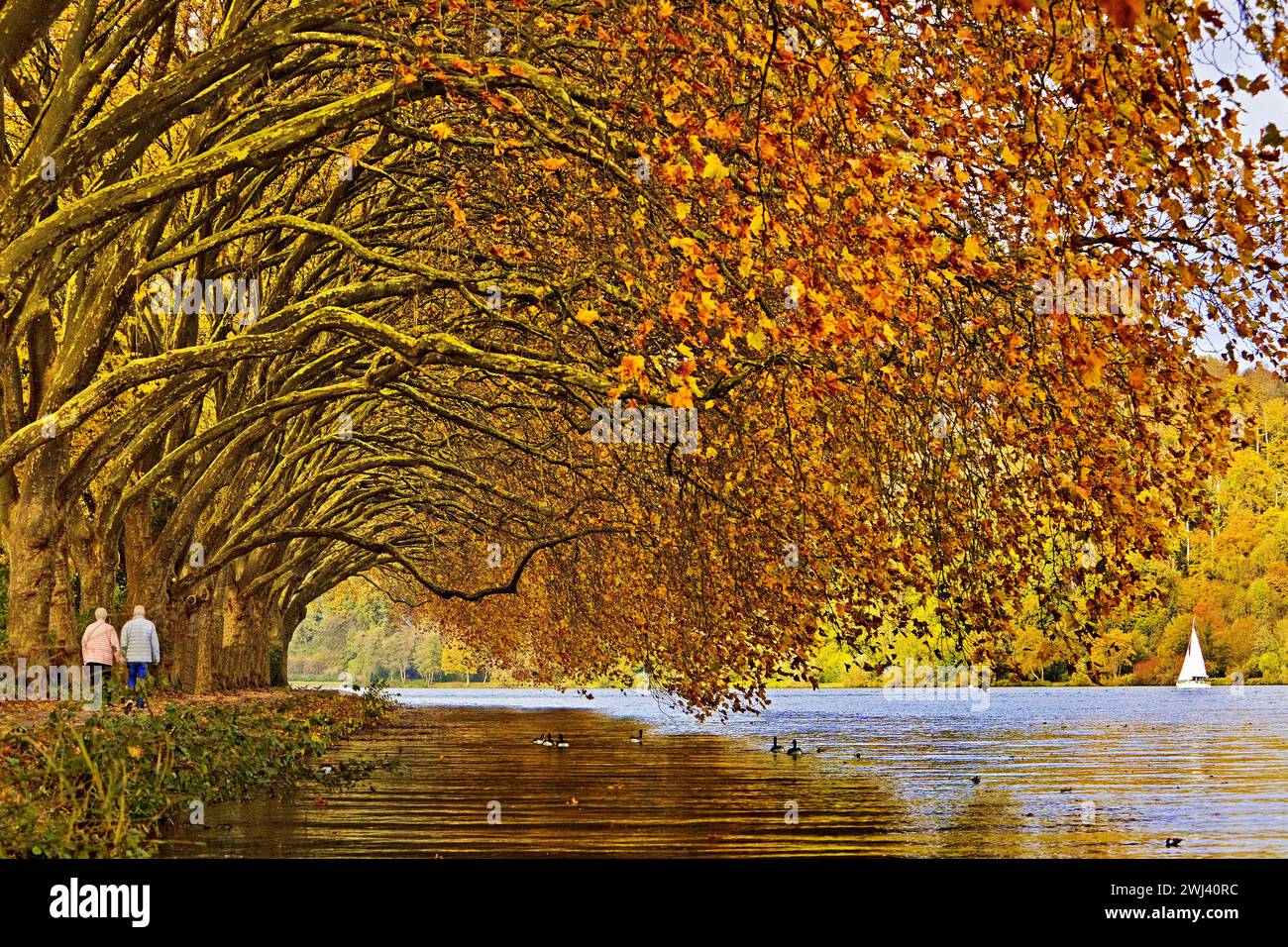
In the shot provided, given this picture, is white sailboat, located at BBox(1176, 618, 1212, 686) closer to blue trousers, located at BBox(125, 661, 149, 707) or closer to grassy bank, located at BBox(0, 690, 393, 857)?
blue trousers, located at BBox(125, 661, 149, 707)

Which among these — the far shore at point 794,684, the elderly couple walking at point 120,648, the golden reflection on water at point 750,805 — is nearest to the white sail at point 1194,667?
the far shore at point 794,684

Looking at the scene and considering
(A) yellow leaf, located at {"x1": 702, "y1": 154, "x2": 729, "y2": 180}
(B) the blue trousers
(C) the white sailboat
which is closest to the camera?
(A) yellow leaf, located at {"x1": 702, "y1": 154, "x2": 729, "y2": 180}

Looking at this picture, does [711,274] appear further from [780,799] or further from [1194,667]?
[1194,667]

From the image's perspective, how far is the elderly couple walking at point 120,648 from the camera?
23141mm

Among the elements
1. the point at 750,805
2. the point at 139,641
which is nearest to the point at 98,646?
the point at 139,641

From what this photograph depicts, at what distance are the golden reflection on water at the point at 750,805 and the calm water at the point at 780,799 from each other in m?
0.05

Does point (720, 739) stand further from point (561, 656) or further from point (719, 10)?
point (719, 10)

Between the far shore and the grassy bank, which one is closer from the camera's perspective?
the grassy bank

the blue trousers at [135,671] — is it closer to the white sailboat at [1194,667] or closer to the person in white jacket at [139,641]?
the person in white jacket at [139,641]

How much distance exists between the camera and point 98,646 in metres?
23.2

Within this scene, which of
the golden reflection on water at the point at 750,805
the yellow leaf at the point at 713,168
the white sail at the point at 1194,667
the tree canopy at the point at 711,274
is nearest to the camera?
the yellow leaf at the point at 713,168

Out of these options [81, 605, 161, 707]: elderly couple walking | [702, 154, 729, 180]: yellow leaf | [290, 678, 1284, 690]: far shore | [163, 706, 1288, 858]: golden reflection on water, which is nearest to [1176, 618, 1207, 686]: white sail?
[290, 678, 1284, 690]: far shore

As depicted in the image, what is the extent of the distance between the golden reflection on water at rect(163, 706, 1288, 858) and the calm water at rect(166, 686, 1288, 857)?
0.16 feet

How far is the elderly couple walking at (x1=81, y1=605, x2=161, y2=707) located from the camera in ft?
75.9
